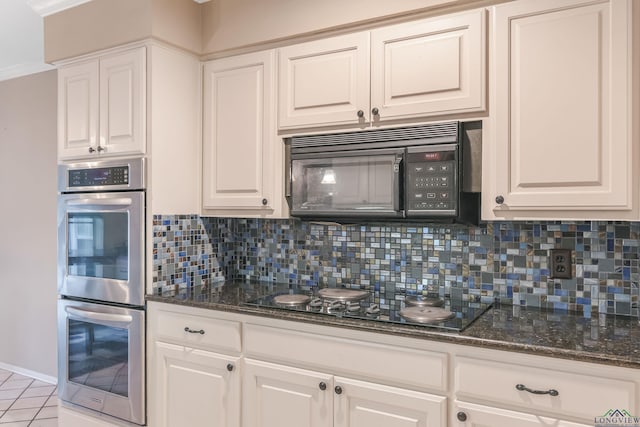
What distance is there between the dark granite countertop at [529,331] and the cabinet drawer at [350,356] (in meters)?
0.07

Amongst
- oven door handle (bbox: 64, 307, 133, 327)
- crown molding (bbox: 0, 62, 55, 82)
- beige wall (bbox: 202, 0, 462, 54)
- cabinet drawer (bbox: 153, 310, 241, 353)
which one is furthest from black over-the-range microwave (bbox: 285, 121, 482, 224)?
crown molding (bbox: 0, 62, 55, 82)

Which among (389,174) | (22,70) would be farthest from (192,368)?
(22,70)

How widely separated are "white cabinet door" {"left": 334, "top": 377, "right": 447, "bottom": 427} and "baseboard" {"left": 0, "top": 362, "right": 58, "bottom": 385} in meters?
2.89

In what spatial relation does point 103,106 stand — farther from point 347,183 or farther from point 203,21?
point 347,183

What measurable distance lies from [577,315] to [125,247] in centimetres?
212

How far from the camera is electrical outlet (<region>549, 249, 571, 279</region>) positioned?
1.96 meters

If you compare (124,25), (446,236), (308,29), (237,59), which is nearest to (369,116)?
(308,29)

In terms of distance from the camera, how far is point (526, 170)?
176 centimetres

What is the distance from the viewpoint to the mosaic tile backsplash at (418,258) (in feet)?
6.28

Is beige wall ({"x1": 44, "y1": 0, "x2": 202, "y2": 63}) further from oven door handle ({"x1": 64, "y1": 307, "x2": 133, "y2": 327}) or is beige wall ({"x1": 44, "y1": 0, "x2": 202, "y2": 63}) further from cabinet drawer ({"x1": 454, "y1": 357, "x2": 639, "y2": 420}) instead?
cabinet drawer ({"x1": 454, "y1": 357, "x2": 639, "y2": 420})

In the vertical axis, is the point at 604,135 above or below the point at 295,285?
above

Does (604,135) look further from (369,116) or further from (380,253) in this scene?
(380,253)

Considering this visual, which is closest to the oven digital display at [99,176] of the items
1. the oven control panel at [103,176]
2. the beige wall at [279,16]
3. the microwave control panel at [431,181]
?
the oven control panel at [103,176]

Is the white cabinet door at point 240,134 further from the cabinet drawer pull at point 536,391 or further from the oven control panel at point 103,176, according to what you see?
the cabinet drawer pull at point 536,391
